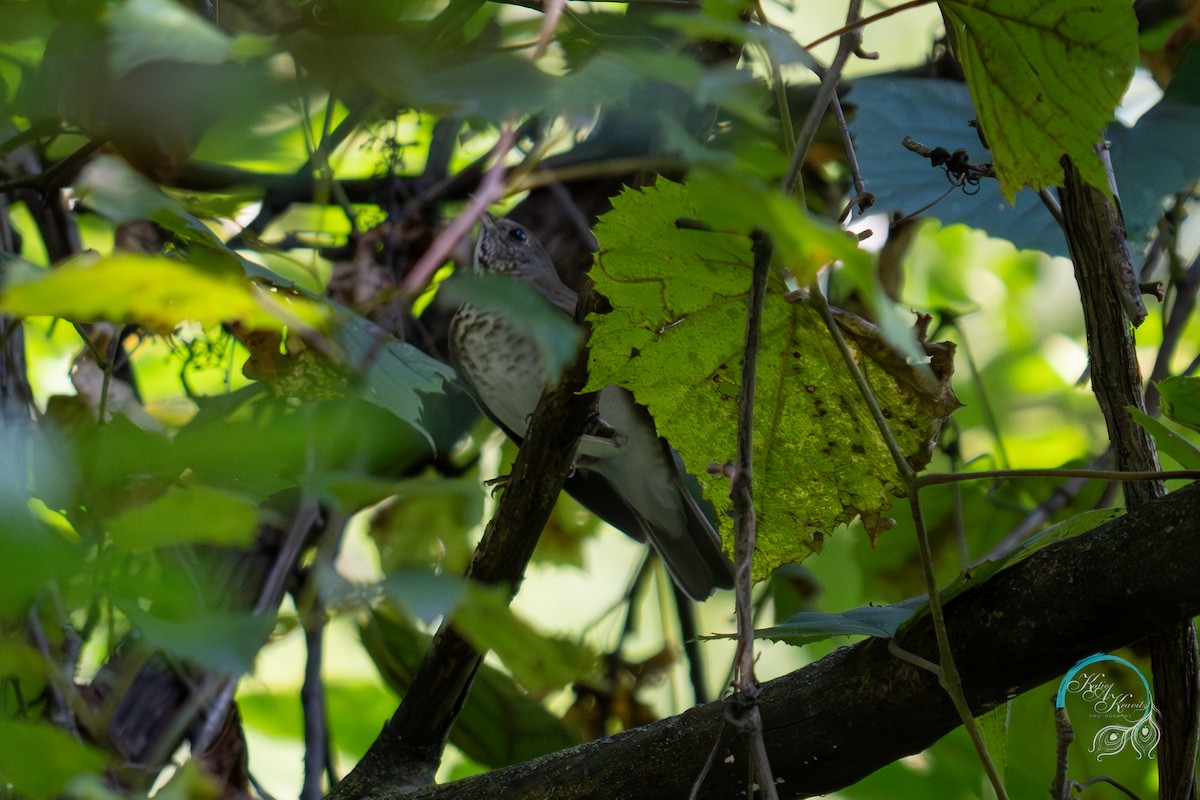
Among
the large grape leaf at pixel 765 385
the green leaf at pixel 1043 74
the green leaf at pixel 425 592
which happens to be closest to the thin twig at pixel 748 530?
the large grape leaf at pixel 765 385

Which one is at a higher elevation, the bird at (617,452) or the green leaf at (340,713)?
the bird at (617,452)

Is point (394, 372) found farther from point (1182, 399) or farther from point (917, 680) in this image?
point (1182, 399)

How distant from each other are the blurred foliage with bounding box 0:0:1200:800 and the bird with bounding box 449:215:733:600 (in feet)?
0.35

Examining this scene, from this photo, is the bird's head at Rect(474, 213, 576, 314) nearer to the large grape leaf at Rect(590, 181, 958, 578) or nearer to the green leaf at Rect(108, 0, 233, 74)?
the large grape leaf at Rect(590, 181, 958, 578)

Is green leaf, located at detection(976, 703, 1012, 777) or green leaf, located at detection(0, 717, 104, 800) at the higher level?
green leaf, located at detection(976, 703, 1012, 777)

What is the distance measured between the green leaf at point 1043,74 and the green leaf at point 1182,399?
205 millimetres

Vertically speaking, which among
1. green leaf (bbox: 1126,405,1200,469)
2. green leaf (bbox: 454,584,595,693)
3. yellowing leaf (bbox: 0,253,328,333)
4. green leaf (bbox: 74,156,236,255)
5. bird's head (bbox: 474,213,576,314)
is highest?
bird's head (bbox: 474,213,576,314)

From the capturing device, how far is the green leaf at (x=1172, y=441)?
1.02 meters

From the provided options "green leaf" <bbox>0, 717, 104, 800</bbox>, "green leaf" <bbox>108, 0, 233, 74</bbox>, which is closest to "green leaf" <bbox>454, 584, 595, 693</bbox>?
"green leaf" <bbox>0, 717, 104, 800</bbox>

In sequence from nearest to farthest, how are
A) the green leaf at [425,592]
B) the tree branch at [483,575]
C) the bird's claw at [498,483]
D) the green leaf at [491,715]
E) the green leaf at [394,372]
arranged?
1. the green leaf at [425,592]
2. the green leaf at [394,372]
3. the tree branch at [483,575]
4. the bird's claw at [498,483]
5. the green leaf at [491,715]

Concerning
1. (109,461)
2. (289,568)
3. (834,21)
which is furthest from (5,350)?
(834,21)

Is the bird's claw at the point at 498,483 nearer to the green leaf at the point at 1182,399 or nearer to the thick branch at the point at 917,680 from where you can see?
the thick branch at the point at 917,680

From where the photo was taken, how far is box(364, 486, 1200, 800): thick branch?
1.00m

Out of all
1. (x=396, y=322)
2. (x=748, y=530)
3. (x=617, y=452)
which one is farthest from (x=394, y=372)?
(x=617, y=452)
